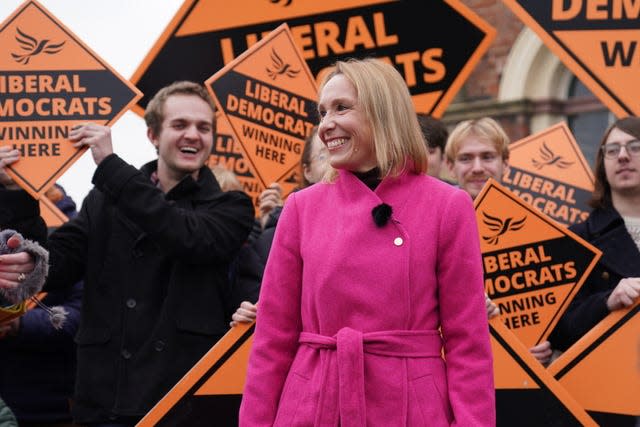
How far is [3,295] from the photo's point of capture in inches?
134

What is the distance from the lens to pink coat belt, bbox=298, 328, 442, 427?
2756 mm

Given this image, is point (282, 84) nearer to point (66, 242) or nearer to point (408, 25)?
point (408, 25)

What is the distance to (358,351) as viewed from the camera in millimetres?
2779

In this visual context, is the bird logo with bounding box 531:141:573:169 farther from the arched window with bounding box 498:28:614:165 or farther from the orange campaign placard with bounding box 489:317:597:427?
the arched window with bounding box 498:28:614:165

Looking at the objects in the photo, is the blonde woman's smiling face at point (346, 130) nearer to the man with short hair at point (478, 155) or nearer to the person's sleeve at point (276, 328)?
the person's sleeve at point (276, 328)

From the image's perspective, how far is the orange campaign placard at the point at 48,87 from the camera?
4.14m

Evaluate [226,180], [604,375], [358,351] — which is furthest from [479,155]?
[358,351]

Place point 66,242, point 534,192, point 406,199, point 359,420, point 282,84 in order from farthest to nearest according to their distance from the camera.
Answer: point 534,192, point 282,84, point 66,242, point 406,199, point 359,420

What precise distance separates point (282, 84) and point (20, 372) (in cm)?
163

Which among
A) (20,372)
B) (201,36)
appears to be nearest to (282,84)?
(201,36)

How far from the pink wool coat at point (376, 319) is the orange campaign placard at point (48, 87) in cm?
146

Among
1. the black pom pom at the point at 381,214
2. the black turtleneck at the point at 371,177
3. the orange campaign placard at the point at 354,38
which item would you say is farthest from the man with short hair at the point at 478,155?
the black pom pom at the point at 381,214

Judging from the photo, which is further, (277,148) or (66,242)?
(277,148)

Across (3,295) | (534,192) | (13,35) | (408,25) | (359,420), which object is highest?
(408,25)
